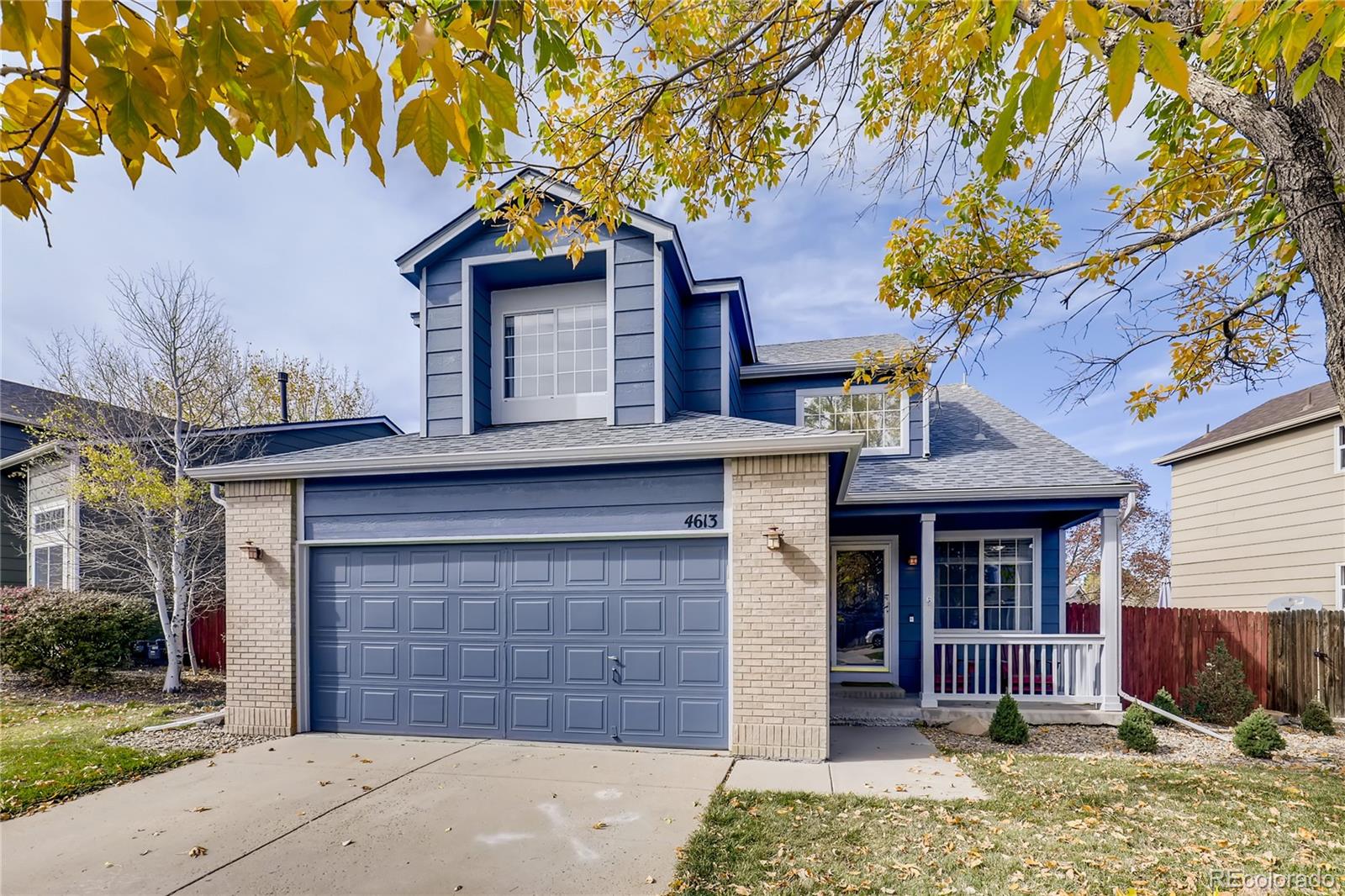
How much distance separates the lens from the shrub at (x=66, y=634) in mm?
10477

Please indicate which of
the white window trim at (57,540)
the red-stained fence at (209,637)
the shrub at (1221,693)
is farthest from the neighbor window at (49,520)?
the shrub at (1221,693)

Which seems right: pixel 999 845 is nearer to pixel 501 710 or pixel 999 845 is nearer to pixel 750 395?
pixel 501 710

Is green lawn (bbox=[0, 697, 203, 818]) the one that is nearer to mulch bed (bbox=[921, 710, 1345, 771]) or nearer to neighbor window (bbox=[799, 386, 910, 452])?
mulch bed (bbox=[921, 710, 1345, 771])

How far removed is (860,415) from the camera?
11062mm

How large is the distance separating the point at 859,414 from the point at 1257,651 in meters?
6.82

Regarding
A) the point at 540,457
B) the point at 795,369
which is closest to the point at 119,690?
the point at 540,457

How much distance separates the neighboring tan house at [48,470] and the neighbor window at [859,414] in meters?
8.63

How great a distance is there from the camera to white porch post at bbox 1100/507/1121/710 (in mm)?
8367

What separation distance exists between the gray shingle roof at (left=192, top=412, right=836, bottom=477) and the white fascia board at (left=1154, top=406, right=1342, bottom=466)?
1021cm

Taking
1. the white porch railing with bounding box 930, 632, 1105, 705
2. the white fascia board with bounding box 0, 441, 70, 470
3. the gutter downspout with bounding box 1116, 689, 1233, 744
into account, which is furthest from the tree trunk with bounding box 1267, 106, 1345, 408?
the white fascia board with bounding box 0, 441, 70, 470

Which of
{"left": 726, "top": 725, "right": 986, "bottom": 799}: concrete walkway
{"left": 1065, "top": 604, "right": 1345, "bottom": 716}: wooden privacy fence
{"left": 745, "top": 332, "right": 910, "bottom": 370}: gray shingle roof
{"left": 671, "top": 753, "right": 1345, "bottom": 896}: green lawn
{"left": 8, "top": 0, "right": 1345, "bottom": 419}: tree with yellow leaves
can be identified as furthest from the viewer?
{"left": 745, "top": 332, "right": 910, "bottom": 370}: gray shingle roof

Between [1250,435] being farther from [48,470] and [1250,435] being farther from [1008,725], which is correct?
[48,470]

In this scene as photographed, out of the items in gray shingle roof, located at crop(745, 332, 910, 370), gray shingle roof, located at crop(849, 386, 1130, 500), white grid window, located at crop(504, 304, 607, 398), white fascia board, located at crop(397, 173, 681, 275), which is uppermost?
white fascia board, located at crop(397, 173, 681, 275)

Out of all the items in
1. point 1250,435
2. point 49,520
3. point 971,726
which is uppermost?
point 1250,435
